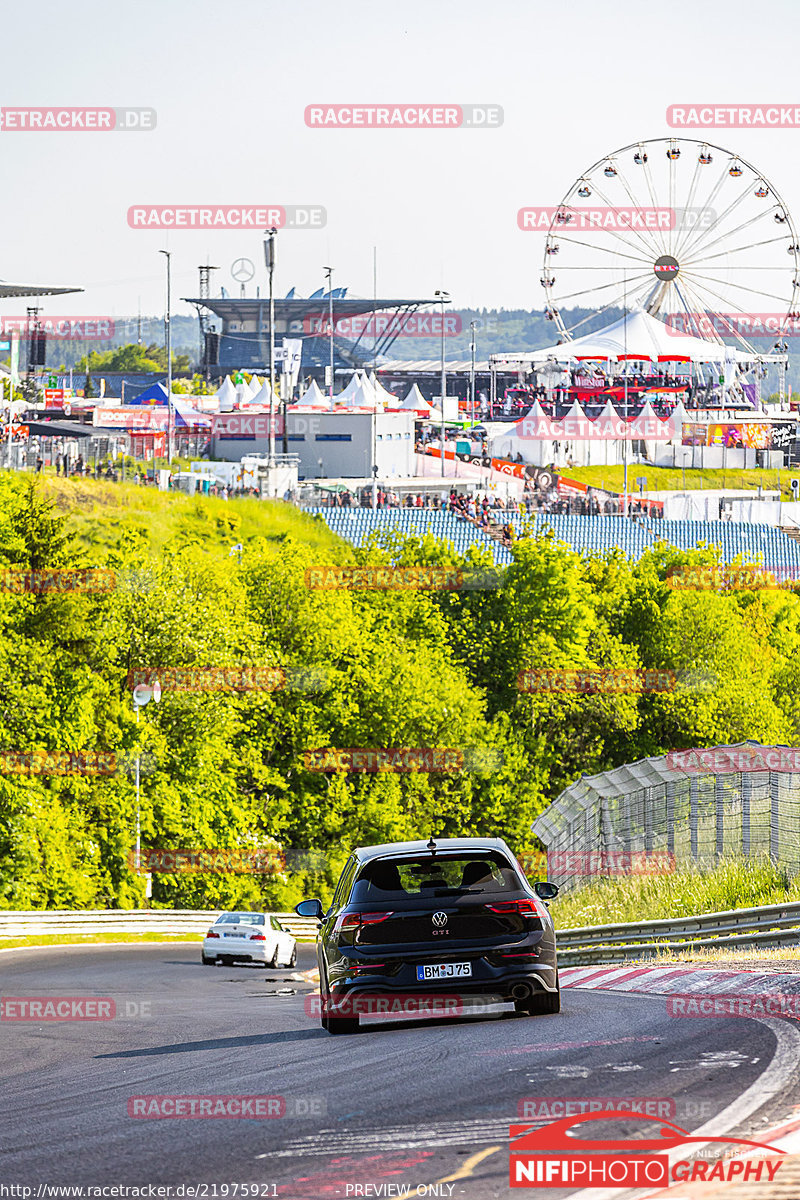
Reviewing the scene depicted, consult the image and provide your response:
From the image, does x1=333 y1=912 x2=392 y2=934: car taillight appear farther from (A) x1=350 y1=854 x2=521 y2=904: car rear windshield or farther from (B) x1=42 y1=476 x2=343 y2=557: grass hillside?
(B) x1=42 y1=476 x2=343 y2=557: grass hillside

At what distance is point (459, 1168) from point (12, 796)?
124 ft

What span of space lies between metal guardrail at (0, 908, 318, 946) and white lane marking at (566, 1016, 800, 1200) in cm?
2428

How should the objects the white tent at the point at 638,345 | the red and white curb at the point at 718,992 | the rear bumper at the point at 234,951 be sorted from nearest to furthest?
1. the red and white curb at the point at 718,992
2. the rear bumper at the point at 234,951
3. the white tent at the point at 638,345

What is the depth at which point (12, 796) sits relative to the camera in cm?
4269

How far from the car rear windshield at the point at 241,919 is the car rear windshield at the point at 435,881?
18.7 metres

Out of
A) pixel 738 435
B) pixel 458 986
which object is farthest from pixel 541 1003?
pixel 738 435

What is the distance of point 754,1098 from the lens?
736 centimetres

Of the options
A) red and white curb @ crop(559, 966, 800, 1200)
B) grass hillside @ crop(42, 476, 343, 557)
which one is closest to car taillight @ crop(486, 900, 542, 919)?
red and white curb @ crop(559, 966, 800, 1200)

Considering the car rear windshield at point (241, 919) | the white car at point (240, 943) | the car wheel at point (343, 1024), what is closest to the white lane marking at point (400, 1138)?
the car wheel at point (343, 1024)

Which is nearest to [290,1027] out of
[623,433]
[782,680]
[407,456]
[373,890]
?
[373,890]

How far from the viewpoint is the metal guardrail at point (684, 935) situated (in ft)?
54.2

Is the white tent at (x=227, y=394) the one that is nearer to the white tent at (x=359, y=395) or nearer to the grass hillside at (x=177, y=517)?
the white tent at (x=359, y=395)

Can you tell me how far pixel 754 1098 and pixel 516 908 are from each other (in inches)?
135

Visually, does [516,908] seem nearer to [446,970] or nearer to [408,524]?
[446,970]
